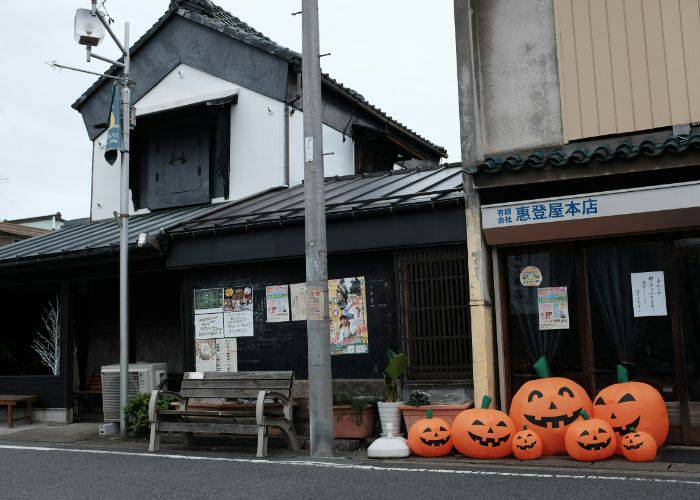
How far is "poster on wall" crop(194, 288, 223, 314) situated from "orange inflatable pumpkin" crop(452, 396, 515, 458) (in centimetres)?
495

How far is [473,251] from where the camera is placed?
9.69 meters

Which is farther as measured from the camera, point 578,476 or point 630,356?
point 630,356

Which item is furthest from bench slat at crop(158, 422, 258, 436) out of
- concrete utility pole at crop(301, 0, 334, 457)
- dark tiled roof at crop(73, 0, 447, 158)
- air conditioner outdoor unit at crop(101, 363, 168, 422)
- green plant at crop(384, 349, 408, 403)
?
dark tiled roof at crop(73, 0, 447, 158)

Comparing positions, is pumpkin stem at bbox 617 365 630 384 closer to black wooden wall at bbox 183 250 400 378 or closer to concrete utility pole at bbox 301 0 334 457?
black wooden wall at bbox 183 250 400 378

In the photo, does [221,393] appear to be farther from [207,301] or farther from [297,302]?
[207,301]

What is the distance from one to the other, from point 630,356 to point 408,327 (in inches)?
115

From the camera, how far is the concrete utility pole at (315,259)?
9133mm

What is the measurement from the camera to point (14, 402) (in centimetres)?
1377

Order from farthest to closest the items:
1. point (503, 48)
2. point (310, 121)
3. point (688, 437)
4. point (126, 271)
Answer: point (126, 271)
point (503, 48)
point (310, 121)
point (688, 437)

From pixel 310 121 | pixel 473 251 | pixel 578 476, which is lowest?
pixel 578 476

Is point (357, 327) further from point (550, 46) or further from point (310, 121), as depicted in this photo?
point (550, 46)

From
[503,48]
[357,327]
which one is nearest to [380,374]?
[357,327]

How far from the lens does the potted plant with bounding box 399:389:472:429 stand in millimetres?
9469

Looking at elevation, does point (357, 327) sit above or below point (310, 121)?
below
